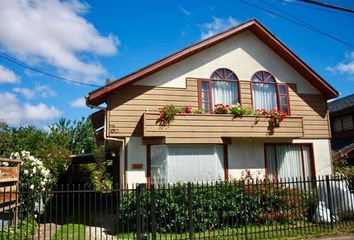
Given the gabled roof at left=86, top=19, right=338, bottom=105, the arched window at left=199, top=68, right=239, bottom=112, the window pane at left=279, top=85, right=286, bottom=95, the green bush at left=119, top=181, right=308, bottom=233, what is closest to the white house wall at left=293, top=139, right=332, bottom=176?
Answer: the window pane at left=279, top=85, right=286, bottom=95

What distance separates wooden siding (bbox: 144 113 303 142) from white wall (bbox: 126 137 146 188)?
0.87 metres

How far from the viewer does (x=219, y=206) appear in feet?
39.1

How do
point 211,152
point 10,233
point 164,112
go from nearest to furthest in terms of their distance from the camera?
point 10,233 < point 164,112 < point 211,152

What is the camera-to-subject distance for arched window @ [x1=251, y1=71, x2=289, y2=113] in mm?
15750

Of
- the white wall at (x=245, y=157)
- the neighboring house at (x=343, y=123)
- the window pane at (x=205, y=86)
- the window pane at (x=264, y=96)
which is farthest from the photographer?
the neighboring house at (x=343, y=123)

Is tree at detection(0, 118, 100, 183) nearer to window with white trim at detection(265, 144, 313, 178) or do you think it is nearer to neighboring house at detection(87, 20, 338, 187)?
neighboring house at detection(87, 20, 338, 187)

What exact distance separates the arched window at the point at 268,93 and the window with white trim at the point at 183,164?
3326 mm

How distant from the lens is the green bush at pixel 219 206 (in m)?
11.4

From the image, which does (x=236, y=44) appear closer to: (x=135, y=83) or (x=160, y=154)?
(x=135, y=83)

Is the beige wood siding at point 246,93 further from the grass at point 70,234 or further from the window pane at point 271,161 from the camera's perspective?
the grass at point 70,234

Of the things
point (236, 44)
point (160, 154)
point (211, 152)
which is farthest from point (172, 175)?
point (236, 44)

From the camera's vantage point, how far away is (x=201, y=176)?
540 inches

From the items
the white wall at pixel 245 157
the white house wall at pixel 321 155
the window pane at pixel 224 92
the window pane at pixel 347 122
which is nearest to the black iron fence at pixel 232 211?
the white wall at pixel 245 157

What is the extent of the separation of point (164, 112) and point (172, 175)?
2.31m
